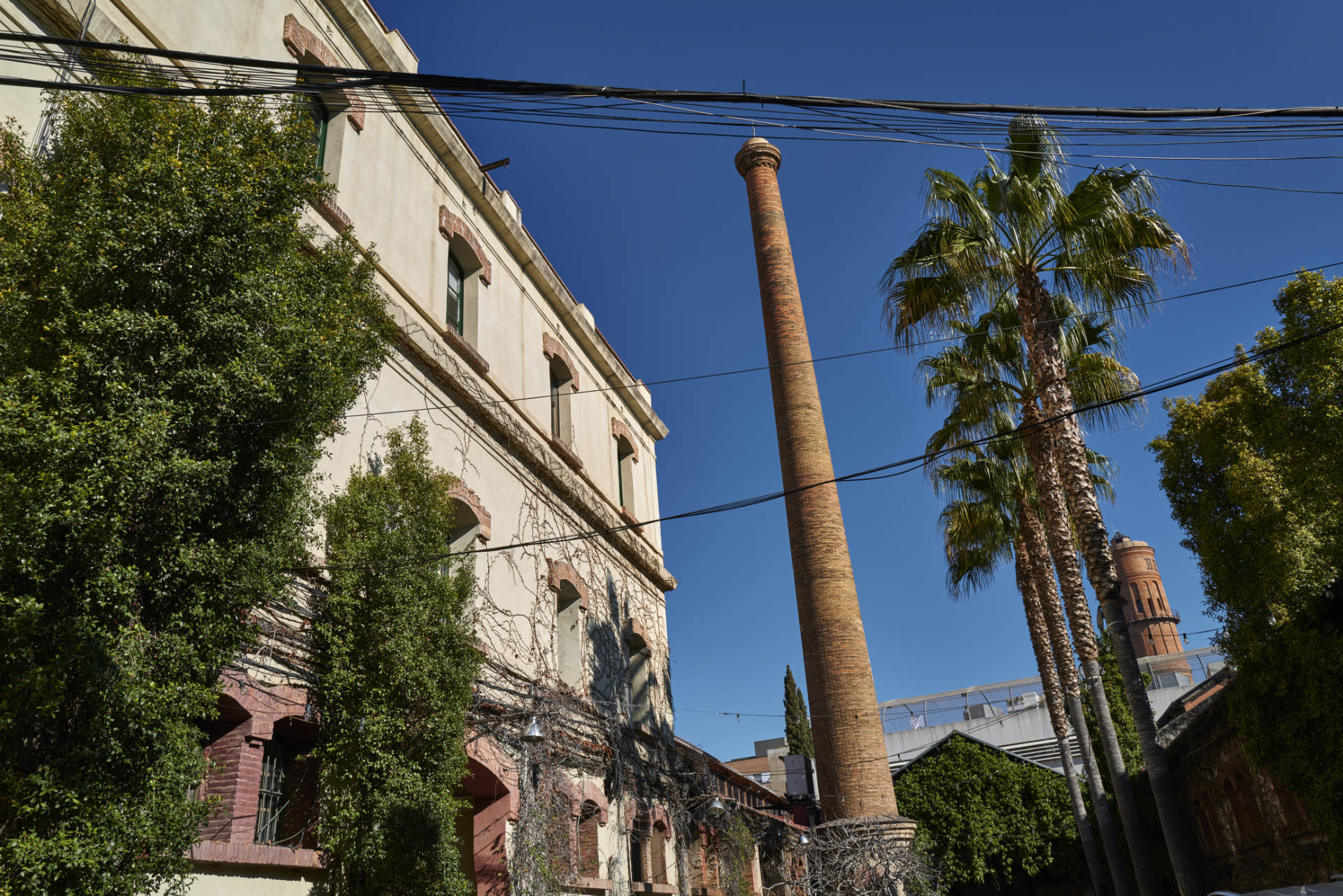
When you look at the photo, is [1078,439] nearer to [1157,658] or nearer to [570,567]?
[570,567]

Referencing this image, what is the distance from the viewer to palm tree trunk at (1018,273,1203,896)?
1007 centimetres

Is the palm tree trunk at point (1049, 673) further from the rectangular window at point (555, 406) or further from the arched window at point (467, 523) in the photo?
the arched window at point (467, 523)

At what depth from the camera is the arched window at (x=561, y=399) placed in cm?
1673

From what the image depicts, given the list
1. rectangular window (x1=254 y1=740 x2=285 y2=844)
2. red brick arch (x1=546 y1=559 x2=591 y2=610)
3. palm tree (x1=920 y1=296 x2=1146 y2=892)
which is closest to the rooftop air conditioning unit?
palm tree (x1=920 y1=296 x2=1146 y2=892)

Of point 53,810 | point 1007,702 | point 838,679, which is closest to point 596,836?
point 838,679

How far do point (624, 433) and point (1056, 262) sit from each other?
9842 mm

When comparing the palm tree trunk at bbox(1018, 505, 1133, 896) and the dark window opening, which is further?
the palm tree trunk at bbox(1018, 505, 1133, 896)

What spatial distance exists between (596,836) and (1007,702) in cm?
2949

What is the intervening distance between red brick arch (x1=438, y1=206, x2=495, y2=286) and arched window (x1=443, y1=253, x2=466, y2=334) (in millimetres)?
310

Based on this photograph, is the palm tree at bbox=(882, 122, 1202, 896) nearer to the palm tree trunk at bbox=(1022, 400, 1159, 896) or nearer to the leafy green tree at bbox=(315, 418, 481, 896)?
the palm tree trunk at bbox=(1022, 400, 1159, 896)

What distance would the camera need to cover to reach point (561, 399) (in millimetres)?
17188

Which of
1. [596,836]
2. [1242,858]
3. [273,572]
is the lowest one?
[1242,858]

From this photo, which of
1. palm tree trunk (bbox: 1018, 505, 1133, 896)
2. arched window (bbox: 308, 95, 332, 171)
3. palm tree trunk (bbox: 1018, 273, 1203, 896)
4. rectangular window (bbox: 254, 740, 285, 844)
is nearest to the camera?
rectangular window (bbox: 254, 740, 285, 844)

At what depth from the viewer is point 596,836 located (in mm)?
13617
